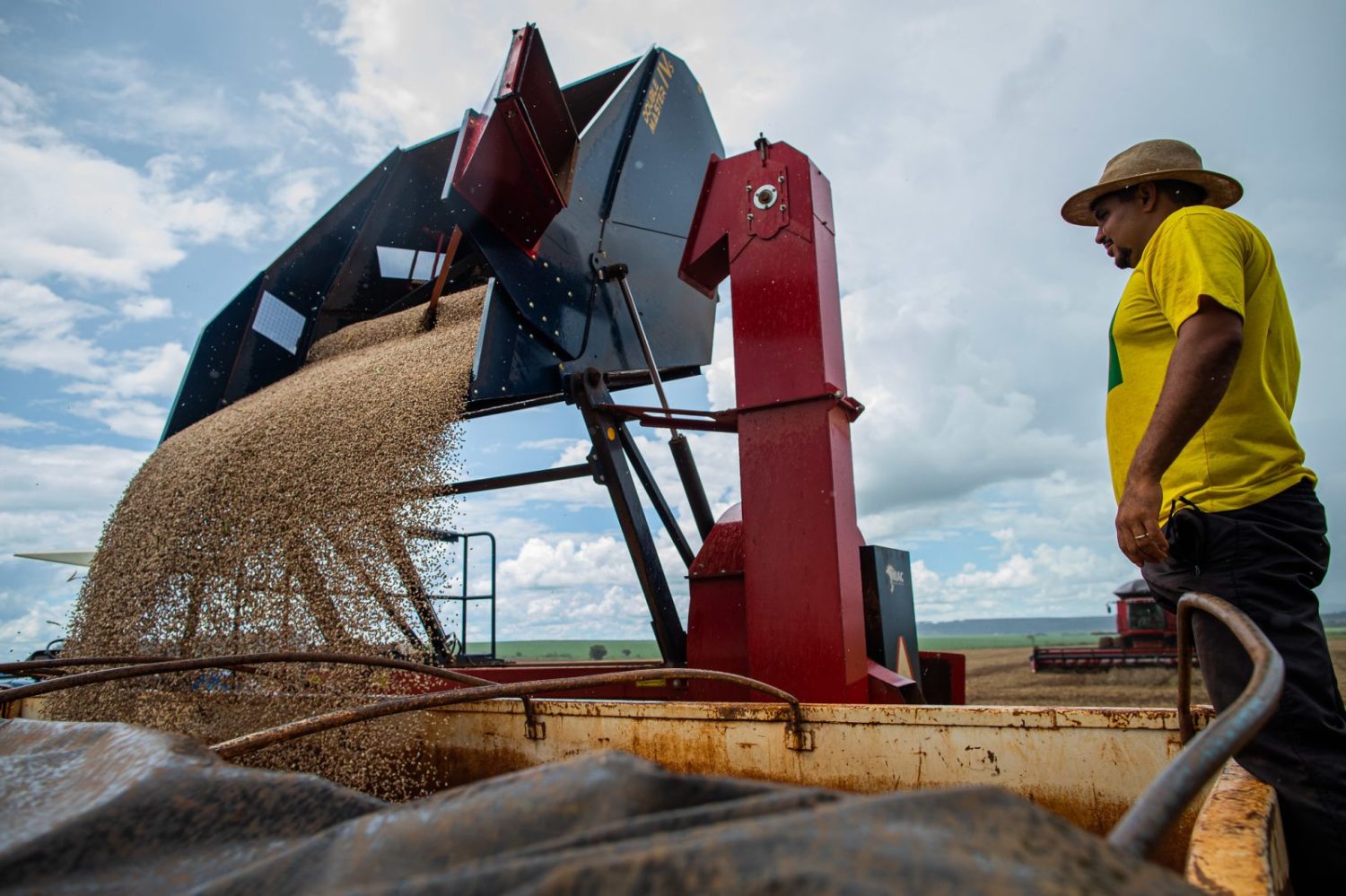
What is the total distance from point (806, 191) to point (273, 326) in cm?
264

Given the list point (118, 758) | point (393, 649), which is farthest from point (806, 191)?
point (118, 758)

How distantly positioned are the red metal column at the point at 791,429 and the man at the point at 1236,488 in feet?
3.01

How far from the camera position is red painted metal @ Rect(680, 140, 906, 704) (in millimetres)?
2252

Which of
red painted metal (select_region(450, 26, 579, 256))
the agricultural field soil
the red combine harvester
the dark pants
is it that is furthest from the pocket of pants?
the red combine harvester

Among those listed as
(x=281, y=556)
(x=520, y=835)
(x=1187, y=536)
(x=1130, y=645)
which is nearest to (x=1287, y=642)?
(x=1187, y=536)

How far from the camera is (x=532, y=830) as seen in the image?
1.54ft

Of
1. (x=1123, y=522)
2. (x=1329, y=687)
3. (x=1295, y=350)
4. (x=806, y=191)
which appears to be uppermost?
(x=806, y=191)

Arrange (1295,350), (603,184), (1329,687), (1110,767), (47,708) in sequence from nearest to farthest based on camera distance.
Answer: (1329,687) < (1295,350) < (1110,767) < (47,708) < (603,184)

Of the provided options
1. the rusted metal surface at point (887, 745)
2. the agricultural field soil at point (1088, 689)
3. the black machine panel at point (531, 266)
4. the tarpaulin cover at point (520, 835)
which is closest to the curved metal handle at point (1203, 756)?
the tarpaulin cover at point (520, 835)

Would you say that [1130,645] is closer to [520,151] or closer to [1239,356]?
[520,151]

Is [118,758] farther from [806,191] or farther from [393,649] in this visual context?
[806,191]

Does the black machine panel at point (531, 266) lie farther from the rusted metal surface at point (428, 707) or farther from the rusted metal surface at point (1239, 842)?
the rusted metal surface at point (1239, 842)

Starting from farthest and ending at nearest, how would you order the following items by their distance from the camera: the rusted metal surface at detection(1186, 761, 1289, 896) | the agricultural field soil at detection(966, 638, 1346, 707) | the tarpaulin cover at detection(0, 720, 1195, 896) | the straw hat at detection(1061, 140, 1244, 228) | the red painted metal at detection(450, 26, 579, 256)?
the agricultural field soil at detection(966, 638, 1346, 707), the red painted metal at detection(450, 26, 579, 256), the straw hat at detection(1061, 140, 1244, 228), the rusted metal surface at detection(1186, 761, 1289, 896), the tarpaulin cover at detection(0, 720, 1195, 896)

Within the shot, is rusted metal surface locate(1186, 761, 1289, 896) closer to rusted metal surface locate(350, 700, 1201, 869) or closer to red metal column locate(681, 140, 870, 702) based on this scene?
rusted metal surface locate(350, 700, 1201, 869)
